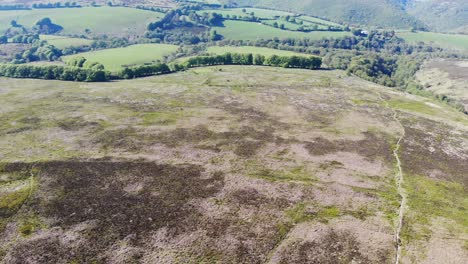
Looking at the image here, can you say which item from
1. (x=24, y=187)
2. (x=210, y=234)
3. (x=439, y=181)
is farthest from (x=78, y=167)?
(x=439, y=181)

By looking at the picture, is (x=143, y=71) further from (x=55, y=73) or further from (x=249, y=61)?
(x=249, y=61)

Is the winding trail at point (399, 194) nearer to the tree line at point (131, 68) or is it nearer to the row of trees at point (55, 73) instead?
the tree line at point (131, 68)

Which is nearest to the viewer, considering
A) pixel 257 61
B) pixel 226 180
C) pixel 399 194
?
pixel 399 194

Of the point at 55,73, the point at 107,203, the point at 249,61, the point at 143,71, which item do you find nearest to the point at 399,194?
the point at 107,203

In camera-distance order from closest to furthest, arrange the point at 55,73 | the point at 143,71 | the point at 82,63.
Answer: the point at 55,73 < the point at 143,71 < the point at 82,63

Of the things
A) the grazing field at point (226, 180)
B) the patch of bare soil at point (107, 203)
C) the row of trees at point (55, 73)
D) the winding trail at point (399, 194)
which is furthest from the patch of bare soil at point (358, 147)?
the row of trees at point (55, 73)

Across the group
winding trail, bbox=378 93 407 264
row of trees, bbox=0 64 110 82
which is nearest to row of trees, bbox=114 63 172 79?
row of trees, bbox=0 64 110 82
